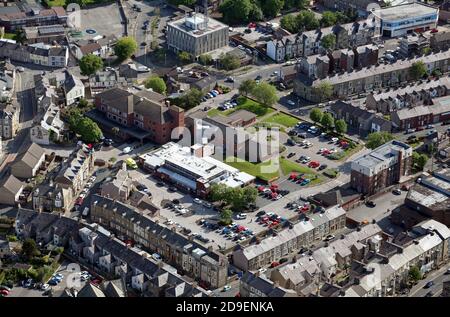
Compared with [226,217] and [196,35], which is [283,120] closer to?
[196,35]

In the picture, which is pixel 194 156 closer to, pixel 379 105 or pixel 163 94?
pixel 163 94

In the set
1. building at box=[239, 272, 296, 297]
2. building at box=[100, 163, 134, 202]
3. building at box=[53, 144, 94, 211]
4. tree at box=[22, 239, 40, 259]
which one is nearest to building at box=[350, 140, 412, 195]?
building at box=[239, 272, 296, 297]

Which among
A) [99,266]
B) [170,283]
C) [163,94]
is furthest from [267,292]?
[163,94]

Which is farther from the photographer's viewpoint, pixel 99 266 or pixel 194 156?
pixel 194 156

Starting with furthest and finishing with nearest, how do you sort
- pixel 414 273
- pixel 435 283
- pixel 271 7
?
1. pixel 271 7
2. pixel 435 283
3. pixel 414 273

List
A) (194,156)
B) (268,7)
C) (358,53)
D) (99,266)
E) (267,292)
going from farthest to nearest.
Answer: (268,7), (358,53), (194,156), (99,266), (267,292)

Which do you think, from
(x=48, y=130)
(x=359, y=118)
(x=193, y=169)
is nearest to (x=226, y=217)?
(x=193, y=169)

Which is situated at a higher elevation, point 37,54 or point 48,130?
point 37,54
